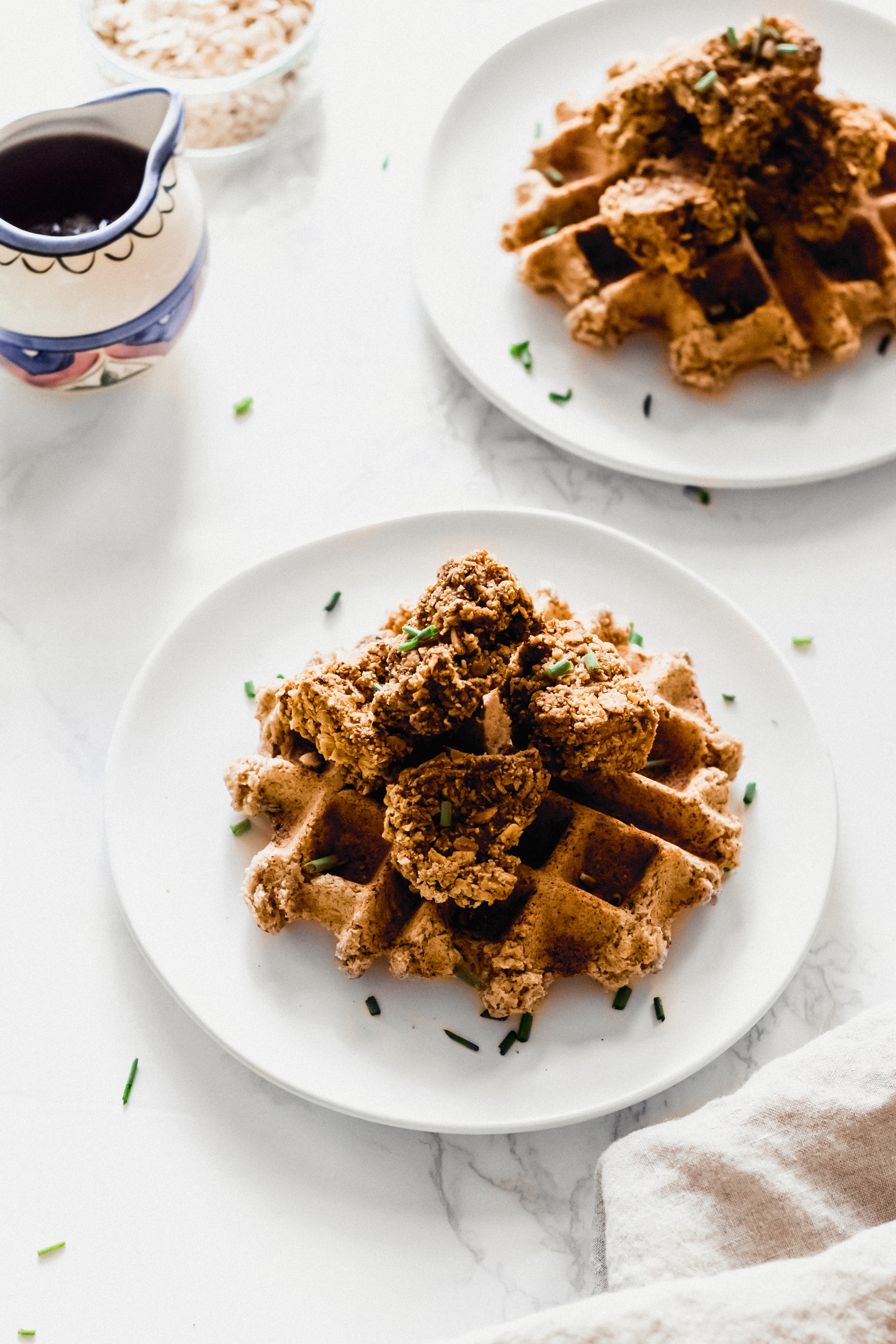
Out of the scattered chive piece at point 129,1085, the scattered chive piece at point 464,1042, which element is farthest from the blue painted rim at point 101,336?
the scattered chive piece at point 464,1042

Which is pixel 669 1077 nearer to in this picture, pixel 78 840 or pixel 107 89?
pixel 78 840

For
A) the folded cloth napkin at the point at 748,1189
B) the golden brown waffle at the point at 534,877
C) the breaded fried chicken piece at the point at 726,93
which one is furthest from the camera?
the breaded fried chicken piece at the point at 726,93

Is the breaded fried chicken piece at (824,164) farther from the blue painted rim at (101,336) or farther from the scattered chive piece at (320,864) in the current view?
the scattered chive piece at (320,864)

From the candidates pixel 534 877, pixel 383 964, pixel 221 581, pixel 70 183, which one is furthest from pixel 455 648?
pixel 70 183

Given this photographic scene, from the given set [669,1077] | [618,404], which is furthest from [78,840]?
[618,404]

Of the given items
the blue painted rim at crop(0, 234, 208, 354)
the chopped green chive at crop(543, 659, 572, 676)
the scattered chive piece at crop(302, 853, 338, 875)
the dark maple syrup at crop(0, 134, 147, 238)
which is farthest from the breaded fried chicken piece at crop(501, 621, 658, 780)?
the dark maple syrup at crop(0, 134, 147, 238)

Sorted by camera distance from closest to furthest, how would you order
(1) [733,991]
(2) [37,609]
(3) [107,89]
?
(1) [733,991]
(2) [37,609]
(3) [107,89]
